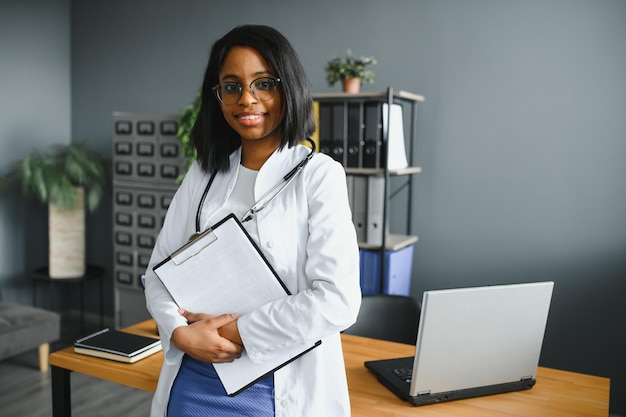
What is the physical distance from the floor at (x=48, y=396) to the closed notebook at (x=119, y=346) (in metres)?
1.53

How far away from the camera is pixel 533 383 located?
5.29ft

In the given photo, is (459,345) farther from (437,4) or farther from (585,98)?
(437,4)

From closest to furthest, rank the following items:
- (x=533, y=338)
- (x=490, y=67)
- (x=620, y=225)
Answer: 1. (x=533, y=338)
2. (x=620, y=225)
3. (x=490, y=67)

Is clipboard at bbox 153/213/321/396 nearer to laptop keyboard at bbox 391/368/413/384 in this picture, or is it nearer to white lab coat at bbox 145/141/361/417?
white lab coat at bbox 145/141/361/417

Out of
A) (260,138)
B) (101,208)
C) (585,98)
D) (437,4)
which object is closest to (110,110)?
(101,208)

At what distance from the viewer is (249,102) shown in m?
1.29

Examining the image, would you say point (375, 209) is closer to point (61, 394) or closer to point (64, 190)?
A: point (61, 394)

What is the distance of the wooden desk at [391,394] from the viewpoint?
4.82ft

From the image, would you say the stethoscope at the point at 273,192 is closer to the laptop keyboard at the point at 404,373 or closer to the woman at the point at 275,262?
the woman at the point at 275,262

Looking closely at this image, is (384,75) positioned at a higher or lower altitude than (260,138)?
higher

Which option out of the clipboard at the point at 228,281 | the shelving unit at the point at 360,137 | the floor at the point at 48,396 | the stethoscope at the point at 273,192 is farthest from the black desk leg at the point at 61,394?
the shelving unit at the point at 360,137

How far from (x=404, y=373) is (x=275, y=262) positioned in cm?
58

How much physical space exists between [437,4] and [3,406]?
10.9 feet

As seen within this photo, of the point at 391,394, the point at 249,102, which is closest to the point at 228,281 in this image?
the point at 249,102
